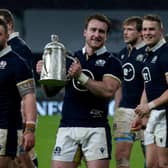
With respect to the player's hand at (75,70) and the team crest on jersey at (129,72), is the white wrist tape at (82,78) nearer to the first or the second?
the player's hand at (75,70)

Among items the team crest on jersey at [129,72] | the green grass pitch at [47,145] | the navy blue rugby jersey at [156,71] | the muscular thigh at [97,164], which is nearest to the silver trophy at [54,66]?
the muscular thigh at [97,164]

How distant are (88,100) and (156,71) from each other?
115cm

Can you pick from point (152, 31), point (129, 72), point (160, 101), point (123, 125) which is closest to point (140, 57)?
point (129, 72)

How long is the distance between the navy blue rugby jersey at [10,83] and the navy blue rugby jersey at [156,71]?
1.85 metres

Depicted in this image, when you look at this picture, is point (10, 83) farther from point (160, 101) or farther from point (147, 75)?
point (147, 75)

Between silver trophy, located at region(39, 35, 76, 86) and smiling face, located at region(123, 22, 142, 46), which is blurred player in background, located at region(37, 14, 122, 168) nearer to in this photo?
silver trophy, located at region(39, 35, 76, 86)

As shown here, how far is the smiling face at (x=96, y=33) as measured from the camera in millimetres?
7434

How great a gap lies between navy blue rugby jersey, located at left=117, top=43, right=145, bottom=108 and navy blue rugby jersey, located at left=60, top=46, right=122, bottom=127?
242 cm

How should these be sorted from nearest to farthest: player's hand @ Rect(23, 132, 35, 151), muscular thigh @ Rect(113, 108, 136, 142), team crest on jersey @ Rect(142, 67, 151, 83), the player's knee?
1. player's hand @ Rect(23, 132, 35, 151)
2. team crest on jersey @ Rect(142, 67, 151, 83)
3. the player's knee
4. muscular thigh @ Rect(113, 108, 136, 142)

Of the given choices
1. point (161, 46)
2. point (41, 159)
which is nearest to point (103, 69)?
point (161, 46)

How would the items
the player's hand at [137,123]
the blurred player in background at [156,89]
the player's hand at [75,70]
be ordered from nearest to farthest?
1. the player's hand at [75,70]
2. the player's hand at [137,123]
3. the blurred player in background at [156,89]

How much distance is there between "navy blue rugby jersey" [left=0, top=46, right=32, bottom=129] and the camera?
6859mm

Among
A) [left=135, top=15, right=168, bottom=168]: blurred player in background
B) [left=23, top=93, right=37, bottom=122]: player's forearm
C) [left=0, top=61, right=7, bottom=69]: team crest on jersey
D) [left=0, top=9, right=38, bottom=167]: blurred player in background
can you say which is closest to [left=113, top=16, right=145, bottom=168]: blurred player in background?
[left=135, top=15, right=168, bottom=168]: blurred player in background
